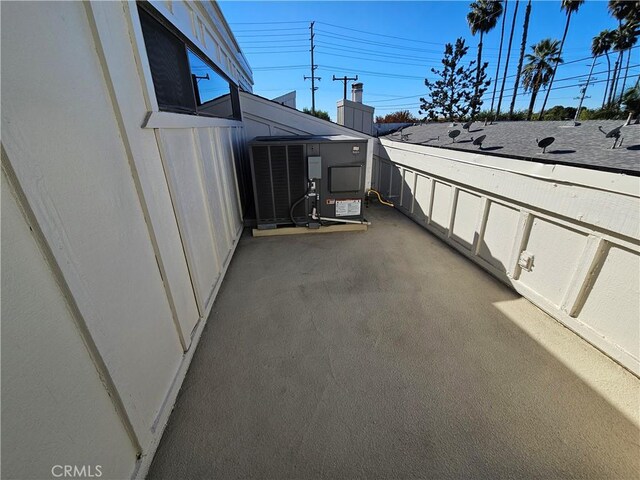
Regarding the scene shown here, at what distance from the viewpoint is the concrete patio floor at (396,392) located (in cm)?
130

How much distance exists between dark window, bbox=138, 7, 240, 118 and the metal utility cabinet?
0.87 meters

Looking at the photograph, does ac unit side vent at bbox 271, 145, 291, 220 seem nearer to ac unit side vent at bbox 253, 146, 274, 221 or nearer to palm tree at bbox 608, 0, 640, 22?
ac unit side vent at bbox 253, 146, 274, 221

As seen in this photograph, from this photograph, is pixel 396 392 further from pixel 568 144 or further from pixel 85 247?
pixel 568 144

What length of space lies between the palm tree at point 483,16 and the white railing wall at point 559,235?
73.9ft

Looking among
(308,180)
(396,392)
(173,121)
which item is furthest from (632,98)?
(173,121)

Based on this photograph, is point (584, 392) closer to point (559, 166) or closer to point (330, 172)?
point (559, 166)

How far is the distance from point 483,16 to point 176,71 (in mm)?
24817

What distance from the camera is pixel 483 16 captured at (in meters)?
18.2

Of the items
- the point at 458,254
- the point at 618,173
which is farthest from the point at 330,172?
the point at 618,173

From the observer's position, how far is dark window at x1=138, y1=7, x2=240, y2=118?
68.3 inches

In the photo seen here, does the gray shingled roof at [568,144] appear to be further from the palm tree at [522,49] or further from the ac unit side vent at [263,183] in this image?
the palm tree at [522,49]

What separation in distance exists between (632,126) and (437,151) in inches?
72.0

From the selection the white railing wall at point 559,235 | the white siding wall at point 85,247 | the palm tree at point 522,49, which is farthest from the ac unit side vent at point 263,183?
the palm tree at point 522,49

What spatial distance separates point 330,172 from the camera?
379cm
